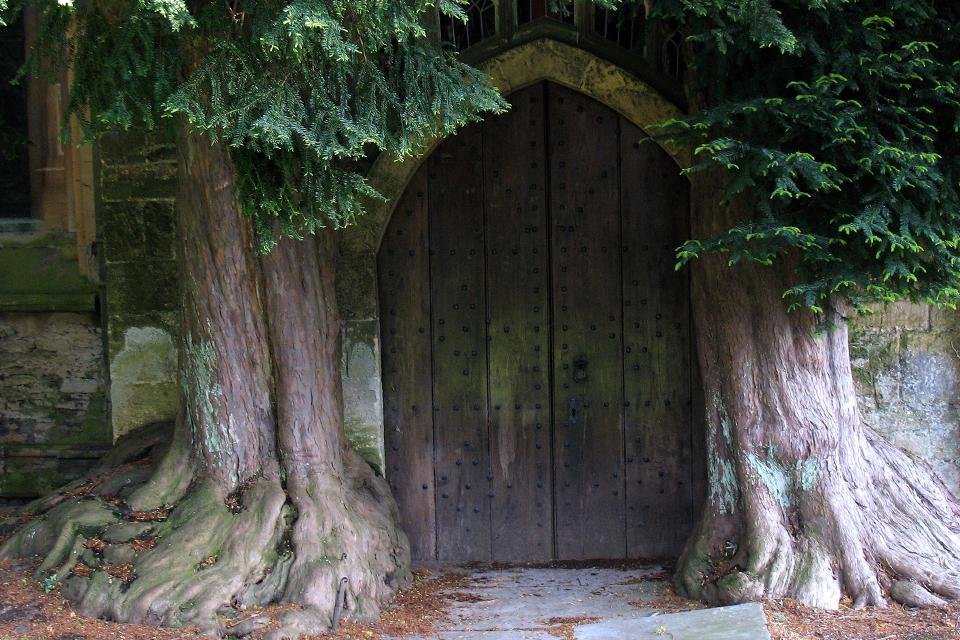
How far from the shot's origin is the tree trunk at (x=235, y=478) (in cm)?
395

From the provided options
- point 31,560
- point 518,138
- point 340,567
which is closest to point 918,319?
point 518,138

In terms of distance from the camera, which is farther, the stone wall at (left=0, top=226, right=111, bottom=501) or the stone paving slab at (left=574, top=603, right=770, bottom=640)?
the stone wall at (left=0, top=226, right=111, bottom=501)

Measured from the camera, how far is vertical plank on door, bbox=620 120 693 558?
5.08m

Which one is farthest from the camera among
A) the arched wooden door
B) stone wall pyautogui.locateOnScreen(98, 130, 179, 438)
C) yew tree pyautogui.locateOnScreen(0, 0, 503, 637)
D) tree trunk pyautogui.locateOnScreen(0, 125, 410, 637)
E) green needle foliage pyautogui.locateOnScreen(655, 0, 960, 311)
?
the arched wooden door

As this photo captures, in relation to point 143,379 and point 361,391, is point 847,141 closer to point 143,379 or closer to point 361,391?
point 361,391

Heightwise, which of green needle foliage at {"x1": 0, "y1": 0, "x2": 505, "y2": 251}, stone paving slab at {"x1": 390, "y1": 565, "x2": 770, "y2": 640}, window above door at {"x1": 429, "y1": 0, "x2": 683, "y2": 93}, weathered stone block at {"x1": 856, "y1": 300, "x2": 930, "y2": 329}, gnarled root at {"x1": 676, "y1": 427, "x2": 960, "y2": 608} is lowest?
stone paving slab at {"x1": 390, "y1": 565, "x2": 770, "y2": 640}

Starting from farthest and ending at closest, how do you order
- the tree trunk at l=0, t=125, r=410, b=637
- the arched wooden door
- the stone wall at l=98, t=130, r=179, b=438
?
the arched wooden door, the stone wall at l=98, t=130, r=179, b=438, the tree trunk at l=0, t=125, r=410, b=637

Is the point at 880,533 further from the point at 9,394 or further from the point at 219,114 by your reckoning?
the point at 9,394

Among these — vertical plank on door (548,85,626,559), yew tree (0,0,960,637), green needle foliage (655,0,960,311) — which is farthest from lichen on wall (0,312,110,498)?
green needle foliage (655,0,960,311)

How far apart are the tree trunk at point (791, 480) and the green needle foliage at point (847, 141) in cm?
45

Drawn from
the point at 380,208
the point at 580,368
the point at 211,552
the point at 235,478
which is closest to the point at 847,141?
the point at 580,368

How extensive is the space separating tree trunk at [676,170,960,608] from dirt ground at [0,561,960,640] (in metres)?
0.10

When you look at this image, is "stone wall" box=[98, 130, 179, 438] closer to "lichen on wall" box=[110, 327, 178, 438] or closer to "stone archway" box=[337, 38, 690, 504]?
"lichen on wall" box=[110, 327, 178, 438]

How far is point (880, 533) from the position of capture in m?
4.14
